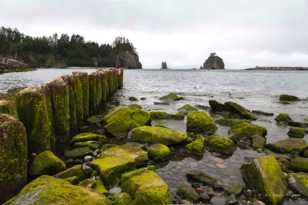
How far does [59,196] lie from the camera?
5.25 m

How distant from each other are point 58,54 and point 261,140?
173867mm

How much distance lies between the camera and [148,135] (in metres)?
10.7

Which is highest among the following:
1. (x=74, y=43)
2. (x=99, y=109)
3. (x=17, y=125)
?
(x=74, y=43)

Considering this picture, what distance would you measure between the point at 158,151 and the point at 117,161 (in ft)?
5.99

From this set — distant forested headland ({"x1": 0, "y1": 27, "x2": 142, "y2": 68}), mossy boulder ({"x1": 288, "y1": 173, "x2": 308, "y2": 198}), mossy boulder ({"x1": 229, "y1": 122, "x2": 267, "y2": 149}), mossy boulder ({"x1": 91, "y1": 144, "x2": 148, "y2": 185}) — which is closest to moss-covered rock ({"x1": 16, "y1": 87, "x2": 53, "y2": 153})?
mossy boulder ({"x1": 91, "y1": 144, "x2": 148, "y2": 185})

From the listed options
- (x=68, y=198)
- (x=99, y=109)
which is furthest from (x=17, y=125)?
(x=99, y=109)

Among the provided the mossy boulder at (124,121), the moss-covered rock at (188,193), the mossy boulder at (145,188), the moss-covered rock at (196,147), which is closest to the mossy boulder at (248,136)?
the moss-covered rock at (196,147)

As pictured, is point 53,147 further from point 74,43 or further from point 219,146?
point 74,43

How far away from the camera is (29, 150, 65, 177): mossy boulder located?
7.53m

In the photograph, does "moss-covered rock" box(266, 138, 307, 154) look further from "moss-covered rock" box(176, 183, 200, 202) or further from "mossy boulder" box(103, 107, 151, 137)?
"mossy boulder" box(103, 107, 151, 137)

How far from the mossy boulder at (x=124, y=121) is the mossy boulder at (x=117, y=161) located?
273 centimetres

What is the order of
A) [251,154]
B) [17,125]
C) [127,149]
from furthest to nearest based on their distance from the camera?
[251,154]
[127,149]
[17,125]

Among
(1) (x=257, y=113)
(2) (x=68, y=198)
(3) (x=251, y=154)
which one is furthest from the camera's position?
(1) (x=257, y=113)

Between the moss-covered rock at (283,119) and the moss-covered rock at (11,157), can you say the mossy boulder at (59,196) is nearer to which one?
the moss-covered rock at (11,157)
